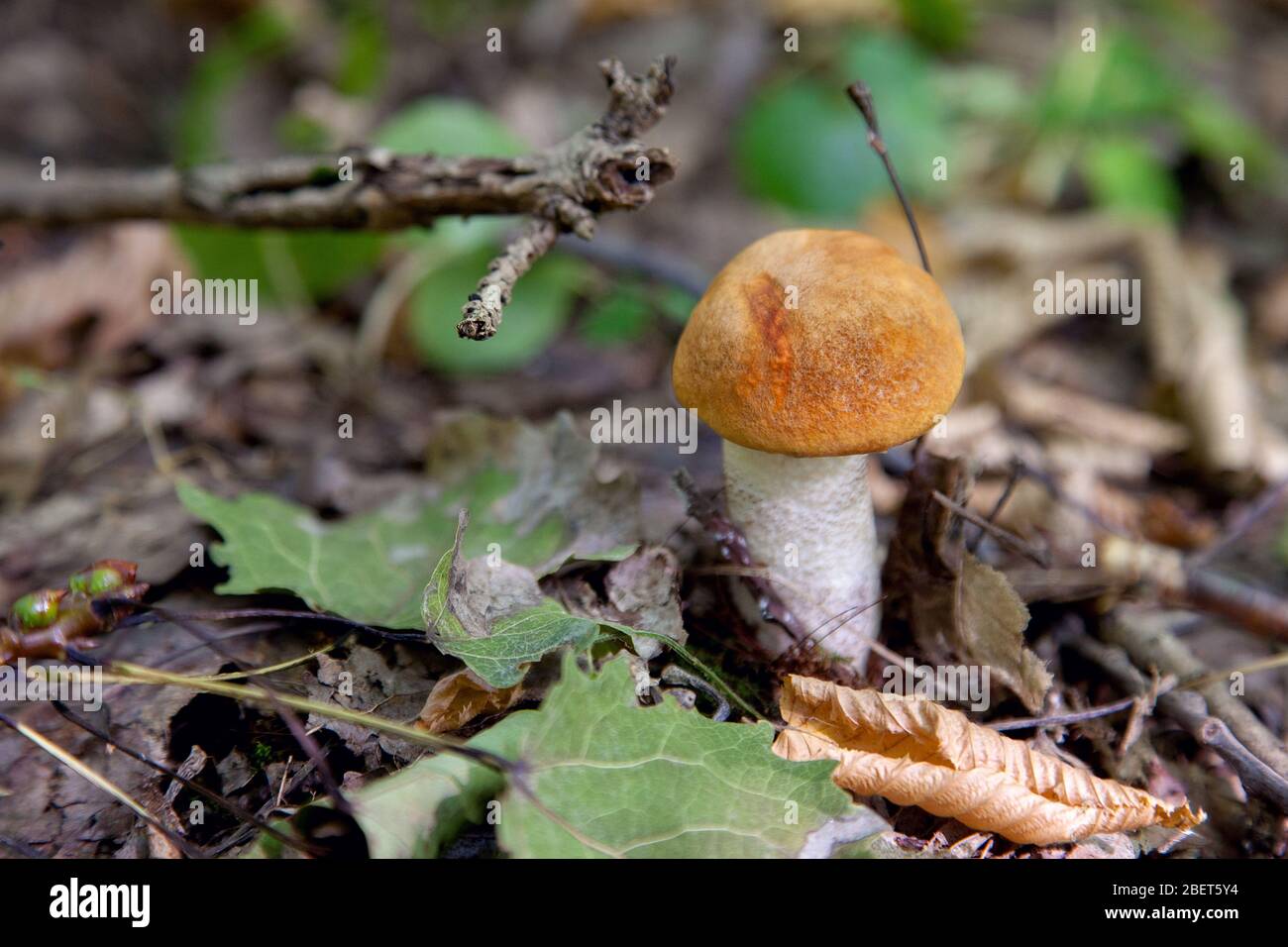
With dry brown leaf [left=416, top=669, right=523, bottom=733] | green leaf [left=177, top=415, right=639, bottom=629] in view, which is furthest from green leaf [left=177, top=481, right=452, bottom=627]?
dry brown leaf [left=416, top=669, right=523, bottom=733]

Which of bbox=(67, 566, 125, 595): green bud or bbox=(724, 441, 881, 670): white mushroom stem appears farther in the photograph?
bbox=(724, 441, 881, 670): white mushroom stem

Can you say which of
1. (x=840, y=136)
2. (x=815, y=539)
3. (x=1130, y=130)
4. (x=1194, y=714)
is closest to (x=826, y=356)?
(x=815, y=539)

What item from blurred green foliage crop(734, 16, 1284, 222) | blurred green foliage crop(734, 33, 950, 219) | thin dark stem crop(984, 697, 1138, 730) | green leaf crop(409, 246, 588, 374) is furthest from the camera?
blurred green foliage crop(734, 16, 1284, 222)

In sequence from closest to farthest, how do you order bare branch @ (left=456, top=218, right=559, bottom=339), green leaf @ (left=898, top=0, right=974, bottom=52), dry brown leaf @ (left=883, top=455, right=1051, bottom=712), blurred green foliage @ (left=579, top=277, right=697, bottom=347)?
1. bare branch @ (left=456, top=218, right=559, bottom=339)
2. dry brown leaf @ (left=883, top=455, right=1051, bottom=712)
3. blurred green foliage @ (left=579, top=277, right=697, bottom=347)
4. green leaf @ (left=898, top=0, right=974, bottom=52)

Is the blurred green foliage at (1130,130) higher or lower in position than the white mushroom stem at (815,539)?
higher

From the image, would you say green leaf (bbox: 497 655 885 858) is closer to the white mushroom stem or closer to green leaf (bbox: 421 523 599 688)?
green leaf (bbox: 421 523 599 688)

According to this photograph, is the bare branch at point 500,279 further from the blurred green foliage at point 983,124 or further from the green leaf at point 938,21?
the green leaf at point 938,21

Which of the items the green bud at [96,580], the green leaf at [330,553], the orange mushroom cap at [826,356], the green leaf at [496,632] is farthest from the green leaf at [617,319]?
the green bud at [96,580]
